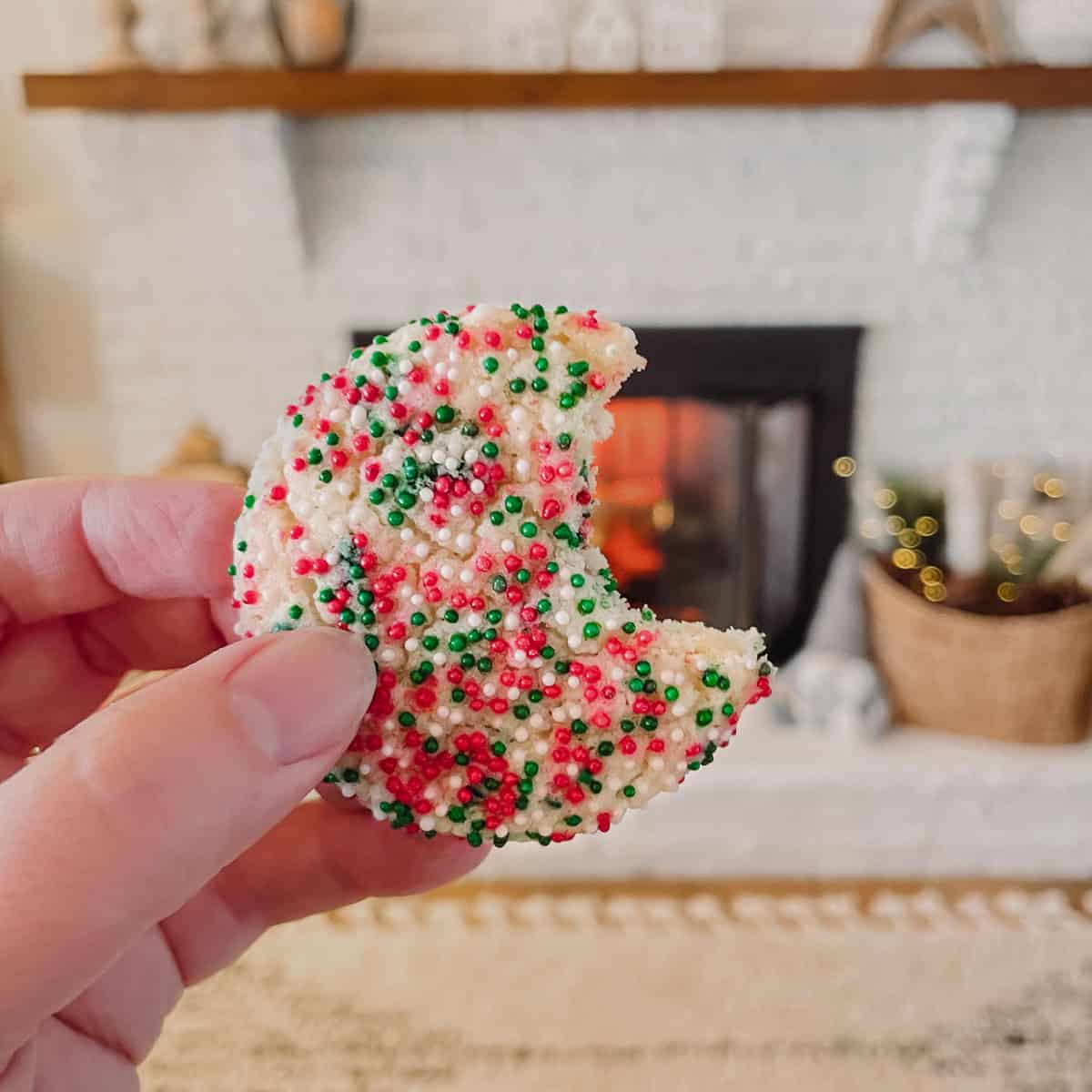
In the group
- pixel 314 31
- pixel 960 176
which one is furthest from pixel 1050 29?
pixel 314 31

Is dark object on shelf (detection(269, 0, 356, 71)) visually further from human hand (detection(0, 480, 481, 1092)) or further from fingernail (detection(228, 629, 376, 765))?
fingernail (detection(228, 629, 376, 765))

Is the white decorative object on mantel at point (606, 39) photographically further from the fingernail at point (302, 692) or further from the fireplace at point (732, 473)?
the fingernail at point (302, 692)

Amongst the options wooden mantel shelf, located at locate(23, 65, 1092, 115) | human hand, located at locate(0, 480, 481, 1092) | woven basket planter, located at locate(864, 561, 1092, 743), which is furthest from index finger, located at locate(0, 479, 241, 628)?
woven basket planter, located at locate(864, 561, 1092, 743)

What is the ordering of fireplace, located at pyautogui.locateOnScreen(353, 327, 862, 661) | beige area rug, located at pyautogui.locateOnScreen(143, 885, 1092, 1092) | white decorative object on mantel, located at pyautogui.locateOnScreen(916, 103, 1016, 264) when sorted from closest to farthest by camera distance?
1. beige area rug, located at pyautogui.locateOnScreen(143, 885, 1092, 1092)
2. white decorative object on mantel, located at pyautogui.locateOnScreen(916, 103, 1016, 264)
3. fireplace, located at pyautogui.locateOnScreen(353, 327, 862, 661)

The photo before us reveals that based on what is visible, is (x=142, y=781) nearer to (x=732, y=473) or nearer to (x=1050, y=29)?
(x=732, y=473)

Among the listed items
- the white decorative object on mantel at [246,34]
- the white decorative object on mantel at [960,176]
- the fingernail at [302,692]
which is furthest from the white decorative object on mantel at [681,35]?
the fingernail at [302,692]
